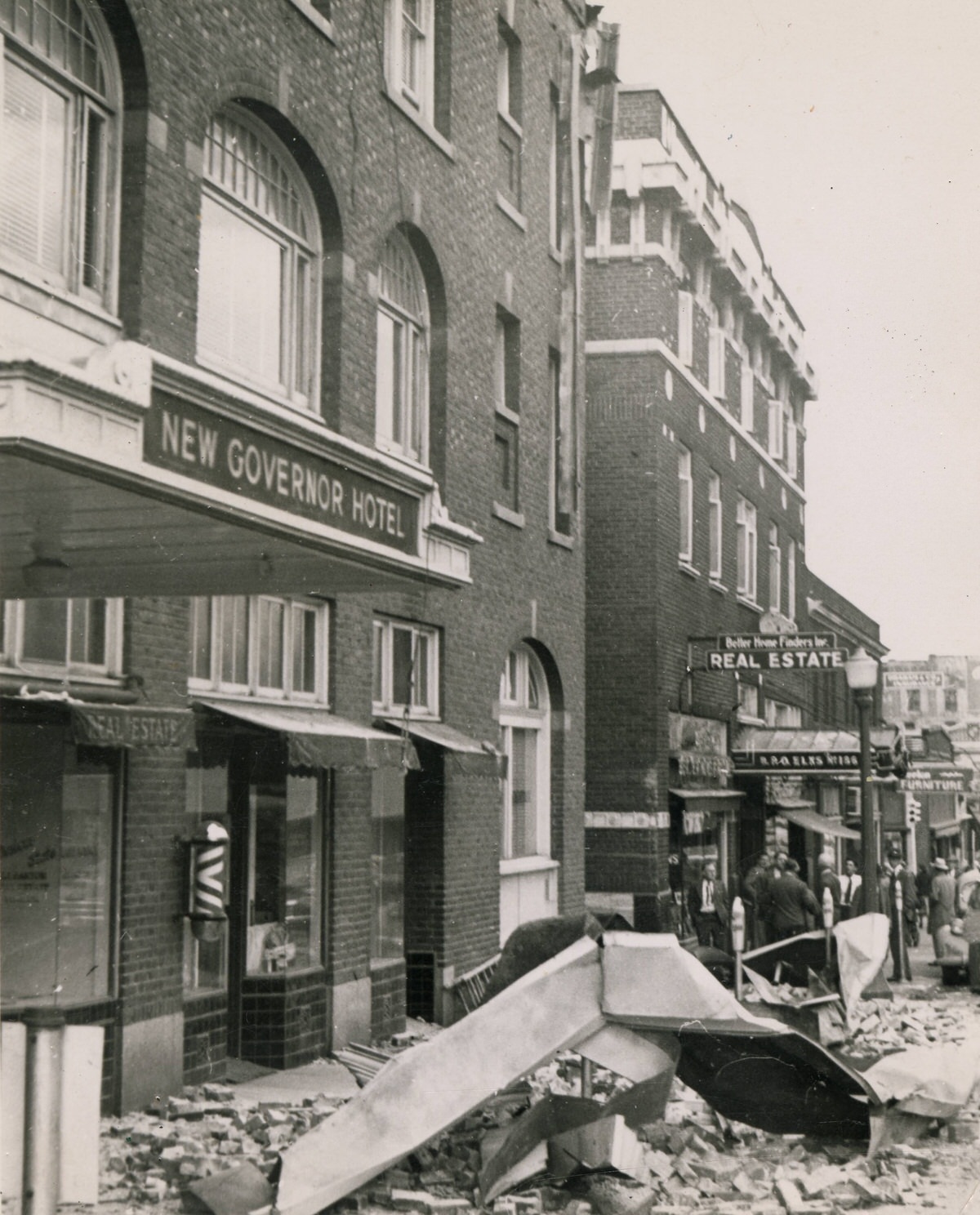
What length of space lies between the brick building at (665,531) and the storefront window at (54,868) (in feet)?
44.9

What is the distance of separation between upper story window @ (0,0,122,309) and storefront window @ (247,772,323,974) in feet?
14.0

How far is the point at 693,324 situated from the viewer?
26391 millimetres

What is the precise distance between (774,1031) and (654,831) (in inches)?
569

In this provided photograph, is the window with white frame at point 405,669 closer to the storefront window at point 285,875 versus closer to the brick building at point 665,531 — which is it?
the storefront window at point 285,875

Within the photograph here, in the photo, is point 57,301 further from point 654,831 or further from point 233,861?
point 654,831

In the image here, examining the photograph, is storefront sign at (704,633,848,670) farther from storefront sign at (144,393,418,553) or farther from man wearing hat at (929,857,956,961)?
storefront sign at (144,393,418,553)

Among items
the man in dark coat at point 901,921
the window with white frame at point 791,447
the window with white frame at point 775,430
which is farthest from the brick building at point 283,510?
the window with white frame at point 791,447

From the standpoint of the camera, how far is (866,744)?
20.5m

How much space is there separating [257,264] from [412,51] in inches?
162

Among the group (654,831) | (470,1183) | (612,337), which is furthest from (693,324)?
(470,1183)

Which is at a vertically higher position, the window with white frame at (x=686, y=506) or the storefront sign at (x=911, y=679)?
the window with white frame at (x=686, y=506)

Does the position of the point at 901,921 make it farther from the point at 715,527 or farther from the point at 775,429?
the point at 775,429

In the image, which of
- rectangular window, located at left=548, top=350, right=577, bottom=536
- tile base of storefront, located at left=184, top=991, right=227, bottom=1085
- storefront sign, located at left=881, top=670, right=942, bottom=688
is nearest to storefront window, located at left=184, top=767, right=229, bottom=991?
tile base of storefront, located at left=184, top=991, right=227, bottom=1085

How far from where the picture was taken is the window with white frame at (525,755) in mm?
18656
